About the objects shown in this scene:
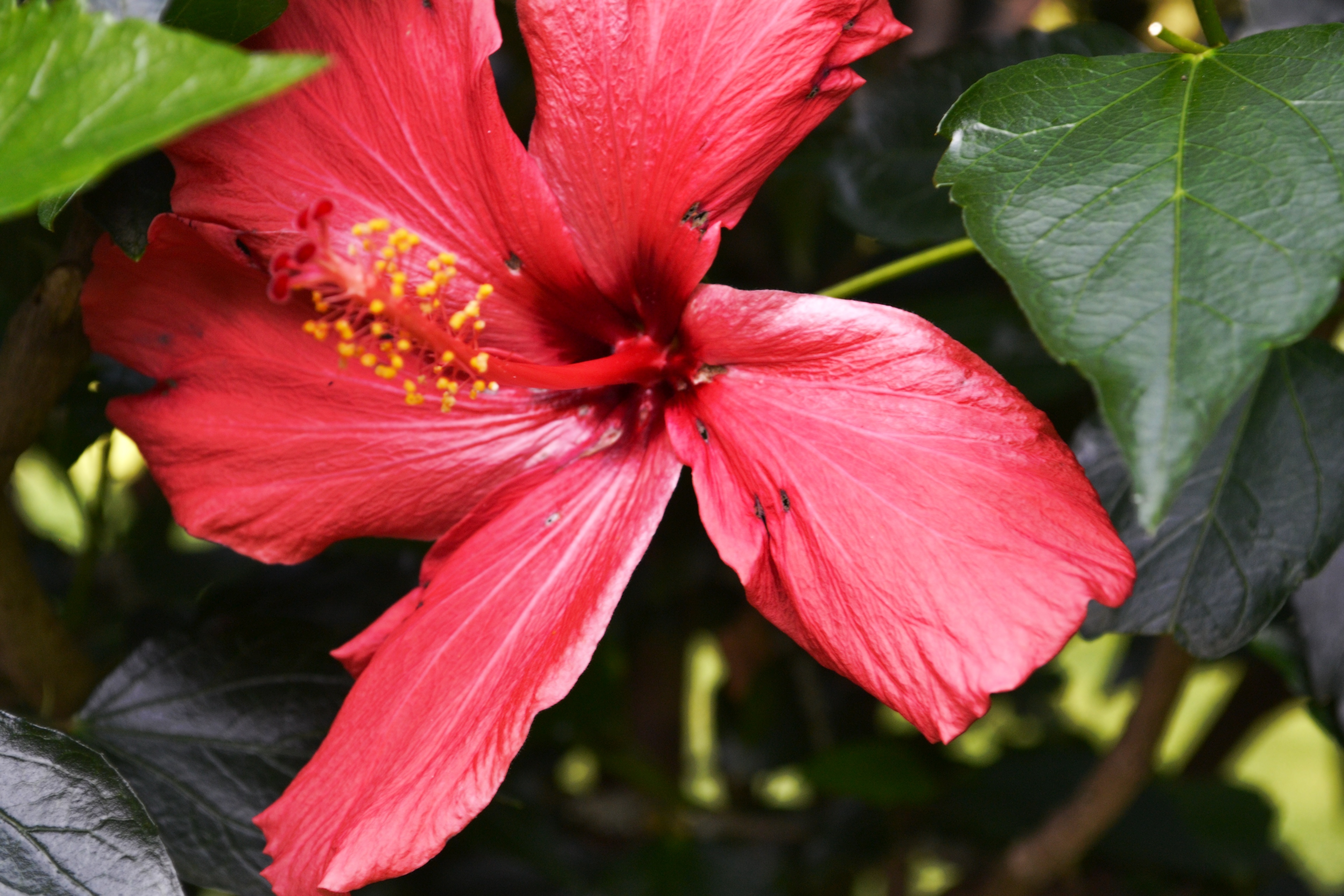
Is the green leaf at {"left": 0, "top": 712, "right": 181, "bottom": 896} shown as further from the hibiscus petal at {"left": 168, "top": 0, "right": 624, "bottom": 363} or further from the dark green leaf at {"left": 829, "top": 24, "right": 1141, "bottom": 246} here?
the dark green leaf at {"left": 829, "top": 24, "right": 1141, "bottom": 246}

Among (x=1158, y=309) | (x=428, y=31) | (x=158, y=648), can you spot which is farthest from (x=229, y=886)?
(x=1158, y=309)

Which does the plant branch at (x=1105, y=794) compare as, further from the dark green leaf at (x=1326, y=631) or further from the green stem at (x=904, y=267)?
the green stem at (x=904, y=267)

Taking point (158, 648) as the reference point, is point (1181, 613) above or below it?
below

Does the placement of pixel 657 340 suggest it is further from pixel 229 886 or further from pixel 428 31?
pixel 229 886

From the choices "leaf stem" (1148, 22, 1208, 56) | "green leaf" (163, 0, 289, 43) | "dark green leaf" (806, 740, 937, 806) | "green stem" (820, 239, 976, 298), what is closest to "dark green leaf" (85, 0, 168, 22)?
"green leaf" (163, 0, 289, 43)

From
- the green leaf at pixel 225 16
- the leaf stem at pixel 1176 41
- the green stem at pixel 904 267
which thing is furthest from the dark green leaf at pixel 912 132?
the green leaf at pixel 225 16

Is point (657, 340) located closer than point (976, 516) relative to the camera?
No

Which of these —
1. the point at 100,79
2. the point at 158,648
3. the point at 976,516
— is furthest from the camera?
the point at 158,648

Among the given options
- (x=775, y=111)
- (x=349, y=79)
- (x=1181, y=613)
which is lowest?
(x=1181, y=613)
